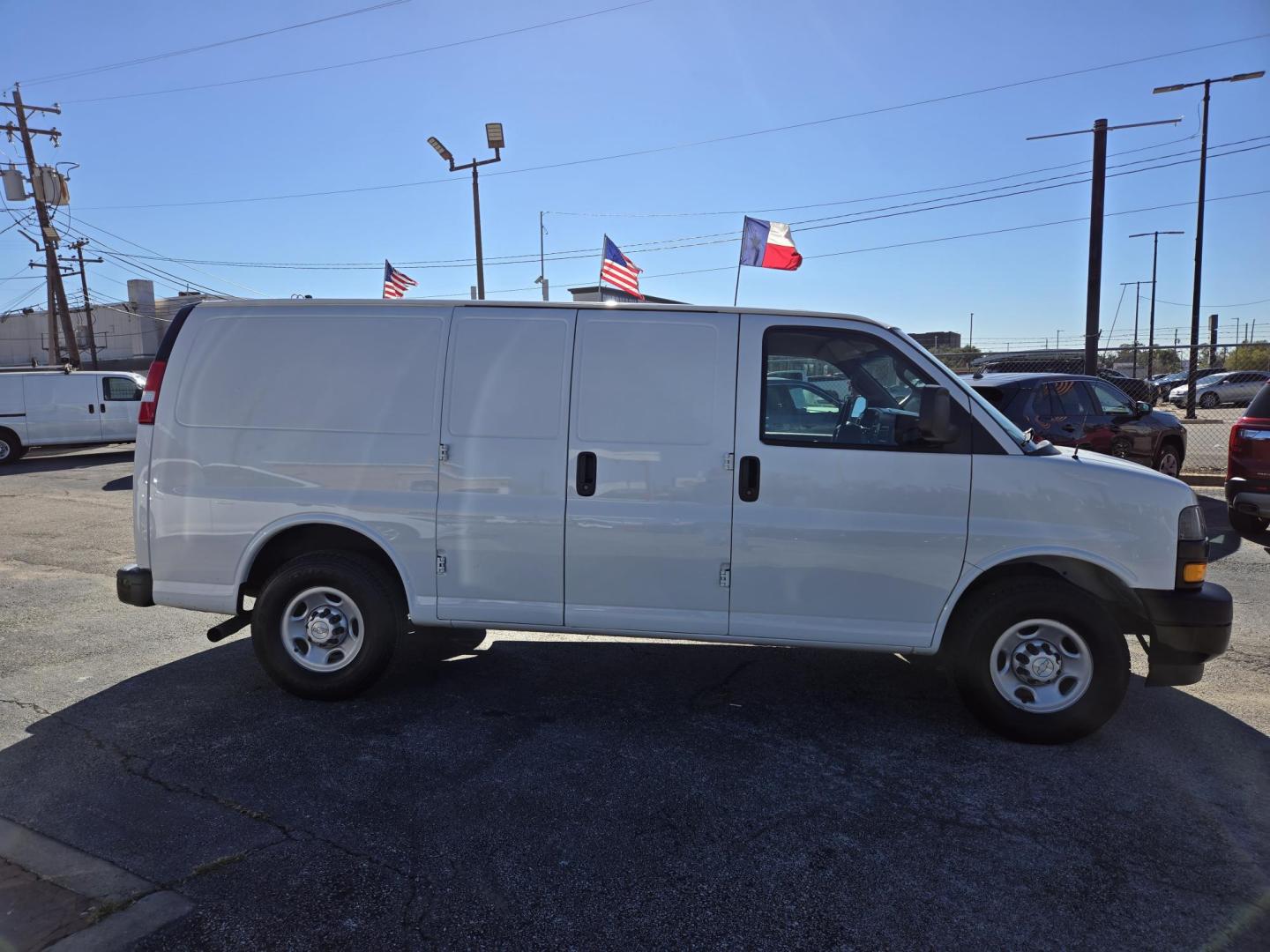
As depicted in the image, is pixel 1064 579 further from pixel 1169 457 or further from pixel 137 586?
pixel 1169 457

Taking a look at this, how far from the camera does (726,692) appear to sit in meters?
5.00

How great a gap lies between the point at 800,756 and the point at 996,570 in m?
1.39

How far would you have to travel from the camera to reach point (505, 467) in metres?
4.54

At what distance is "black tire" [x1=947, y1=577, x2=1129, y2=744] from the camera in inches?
165

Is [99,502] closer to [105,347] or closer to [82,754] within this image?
[82,754]

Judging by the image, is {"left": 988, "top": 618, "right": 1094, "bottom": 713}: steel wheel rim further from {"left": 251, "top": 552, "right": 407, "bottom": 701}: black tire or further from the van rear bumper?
the van rear bumper

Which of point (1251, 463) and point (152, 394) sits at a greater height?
point (152, 394)

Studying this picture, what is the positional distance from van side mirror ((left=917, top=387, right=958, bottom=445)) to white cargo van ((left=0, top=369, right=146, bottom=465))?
17.9 metres

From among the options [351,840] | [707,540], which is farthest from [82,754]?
[707,540]

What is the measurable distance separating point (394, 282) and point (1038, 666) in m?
17.7

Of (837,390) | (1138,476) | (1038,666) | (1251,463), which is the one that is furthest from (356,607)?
(1251,463)

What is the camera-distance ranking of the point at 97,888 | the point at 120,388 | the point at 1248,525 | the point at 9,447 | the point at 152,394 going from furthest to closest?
the point at 120,388, the point at 9,447, the point at 1248,525, the point at 152,394, the point at 97,888

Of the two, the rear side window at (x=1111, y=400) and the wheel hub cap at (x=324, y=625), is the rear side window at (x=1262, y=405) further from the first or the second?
the wheel hub cap at (x=324, y=625)

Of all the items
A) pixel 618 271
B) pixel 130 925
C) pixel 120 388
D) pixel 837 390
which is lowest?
pixel 130 925
